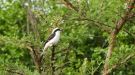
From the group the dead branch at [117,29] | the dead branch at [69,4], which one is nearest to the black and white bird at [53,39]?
the dead branch at [69,4]

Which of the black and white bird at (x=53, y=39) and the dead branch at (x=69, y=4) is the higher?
the dead branch at (x=69, y=4)

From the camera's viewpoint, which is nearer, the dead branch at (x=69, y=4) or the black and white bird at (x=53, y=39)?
the black and white bird at (x=53, y=39)

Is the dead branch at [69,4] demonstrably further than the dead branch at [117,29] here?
Yes

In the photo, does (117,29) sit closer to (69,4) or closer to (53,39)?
(69,4)

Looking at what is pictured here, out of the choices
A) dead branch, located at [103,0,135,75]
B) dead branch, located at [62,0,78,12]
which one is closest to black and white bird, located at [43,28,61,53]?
dead branch, located at [62,0,78,12]

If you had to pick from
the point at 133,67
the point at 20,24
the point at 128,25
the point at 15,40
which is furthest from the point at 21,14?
the point at 15,40

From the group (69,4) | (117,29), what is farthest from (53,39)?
(117,29)

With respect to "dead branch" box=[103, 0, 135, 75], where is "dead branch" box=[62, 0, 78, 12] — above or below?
above

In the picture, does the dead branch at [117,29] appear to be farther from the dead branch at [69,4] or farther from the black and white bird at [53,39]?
the black and white bird at [53,39]

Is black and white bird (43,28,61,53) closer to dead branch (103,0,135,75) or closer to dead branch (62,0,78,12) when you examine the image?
dead branch (62,0,78,12)

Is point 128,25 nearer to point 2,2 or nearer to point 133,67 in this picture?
point 133,67

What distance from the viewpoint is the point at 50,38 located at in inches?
277

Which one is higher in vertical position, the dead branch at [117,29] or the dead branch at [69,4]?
the dead branch at [69,4]

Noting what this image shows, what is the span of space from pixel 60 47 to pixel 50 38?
514 mm
